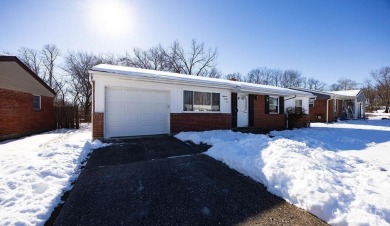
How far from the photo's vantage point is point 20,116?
37.8 ft

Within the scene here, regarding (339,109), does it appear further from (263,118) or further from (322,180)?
(322,180)

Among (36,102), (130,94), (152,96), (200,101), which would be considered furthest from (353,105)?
(36,102)

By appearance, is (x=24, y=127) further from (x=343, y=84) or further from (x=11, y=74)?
(x=343, y=84)

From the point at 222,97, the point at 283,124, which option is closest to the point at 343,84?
the point at 283,124

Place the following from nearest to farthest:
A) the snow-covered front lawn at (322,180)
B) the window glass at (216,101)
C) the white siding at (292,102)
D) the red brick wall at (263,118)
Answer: the snow-covered front lawn at (322,180), the window glass at (216,101), the red brick wall at (263,118), the white siding at (292,102)

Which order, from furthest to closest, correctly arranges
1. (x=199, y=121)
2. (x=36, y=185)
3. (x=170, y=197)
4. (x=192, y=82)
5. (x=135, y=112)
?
(x=199, y=121) → (x=192, y=82) → (x=135, y=112) → (x=36, y=185) → (x=170, y=197)

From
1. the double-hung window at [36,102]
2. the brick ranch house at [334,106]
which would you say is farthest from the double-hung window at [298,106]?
the double-hung window at [36,102]

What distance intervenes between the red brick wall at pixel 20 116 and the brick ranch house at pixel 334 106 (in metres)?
23.8

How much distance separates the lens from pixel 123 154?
245 inches

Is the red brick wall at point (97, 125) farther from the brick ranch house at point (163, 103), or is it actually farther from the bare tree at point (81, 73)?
the bare tree at point (81, 73)

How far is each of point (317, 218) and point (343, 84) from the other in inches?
3108

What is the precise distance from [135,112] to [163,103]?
1435 millimetres

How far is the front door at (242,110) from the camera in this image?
12727 mm

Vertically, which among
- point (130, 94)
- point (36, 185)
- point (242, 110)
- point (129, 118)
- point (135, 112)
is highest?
point (130, 94)
